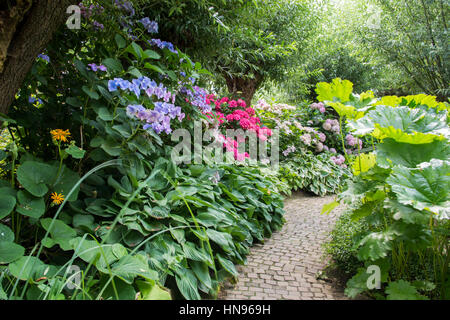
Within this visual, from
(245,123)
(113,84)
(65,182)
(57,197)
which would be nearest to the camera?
(57,197)

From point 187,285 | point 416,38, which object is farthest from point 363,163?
point 416,38

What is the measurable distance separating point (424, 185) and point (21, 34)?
187 centimetres

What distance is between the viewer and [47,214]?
60.4 inches

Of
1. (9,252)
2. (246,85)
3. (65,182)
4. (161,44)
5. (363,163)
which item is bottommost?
(9,252)

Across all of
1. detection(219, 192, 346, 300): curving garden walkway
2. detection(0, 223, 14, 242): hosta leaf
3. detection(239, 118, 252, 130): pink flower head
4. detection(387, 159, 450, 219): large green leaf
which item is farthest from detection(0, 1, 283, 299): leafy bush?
detection(239, 118, 252, 130): pink flower head

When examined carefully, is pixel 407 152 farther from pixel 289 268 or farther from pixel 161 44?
pixel 161 44

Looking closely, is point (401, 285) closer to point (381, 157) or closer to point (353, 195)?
point (353, 195)

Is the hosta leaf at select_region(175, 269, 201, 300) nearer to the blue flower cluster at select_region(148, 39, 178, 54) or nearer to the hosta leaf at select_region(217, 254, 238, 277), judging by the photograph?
the hosta leaf at select_region(217, 254, 238, 277)

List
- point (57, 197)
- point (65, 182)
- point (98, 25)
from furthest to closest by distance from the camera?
point (98, 25), point (65, 182), point (57, 197)

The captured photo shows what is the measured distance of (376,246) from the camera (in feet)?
4.13

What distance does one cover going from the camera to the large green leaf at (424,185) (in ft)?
3.84

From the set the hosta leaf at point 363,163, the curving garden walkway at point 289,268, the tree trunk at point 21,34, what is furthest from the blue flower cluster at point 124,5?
the curving garden walkway at point 289,268

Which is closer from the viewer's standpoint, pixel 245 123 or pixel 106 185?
pixel 106 185
